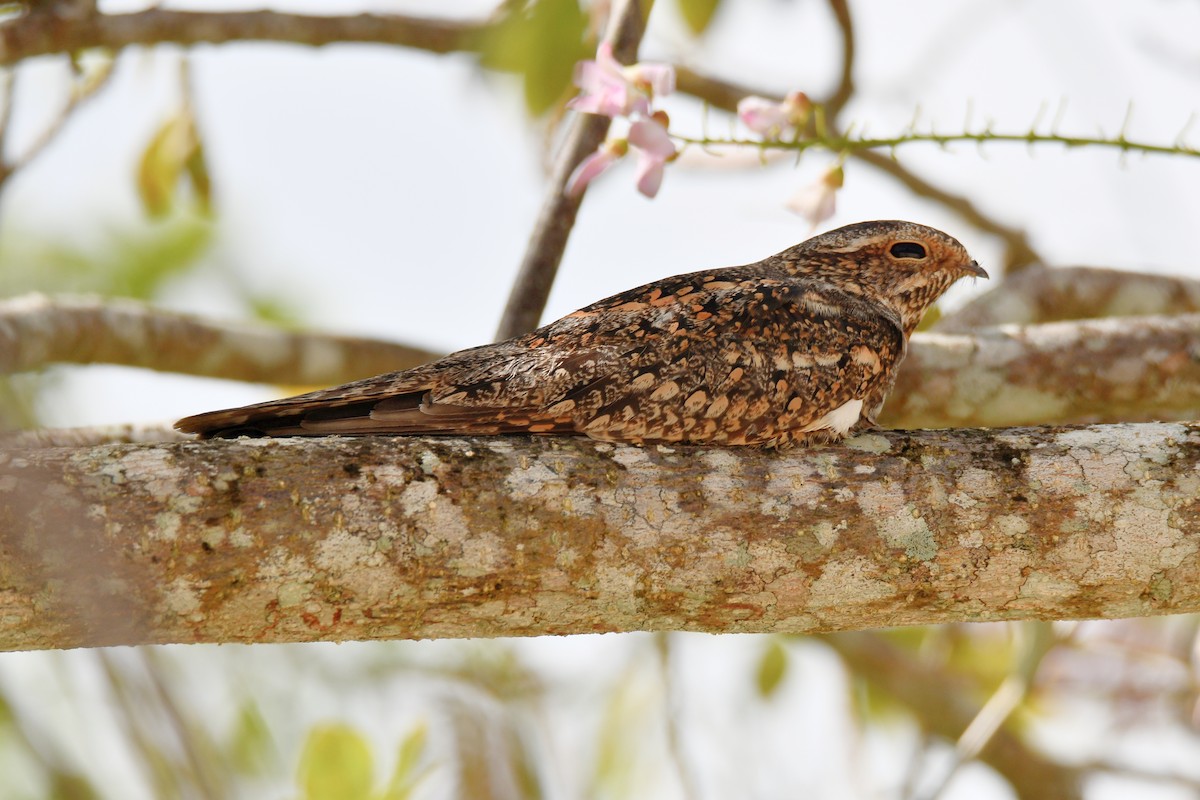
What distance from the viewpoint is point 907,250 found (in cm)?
389

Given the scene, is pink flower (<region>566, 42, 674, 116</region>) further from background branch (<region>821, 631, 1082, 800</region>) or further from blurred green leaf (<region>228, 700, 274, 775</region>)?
background branch (<region>821, 631, 1082, 800</region>)

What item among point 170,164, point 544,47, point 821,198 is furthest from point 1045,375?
point 170,164

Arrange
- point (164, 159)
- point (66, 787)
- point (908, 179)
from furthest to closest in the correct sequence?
point (908, 179) < point (164, 159) < point (66, 787)

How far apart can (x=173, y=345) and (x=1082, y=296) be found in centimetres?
396

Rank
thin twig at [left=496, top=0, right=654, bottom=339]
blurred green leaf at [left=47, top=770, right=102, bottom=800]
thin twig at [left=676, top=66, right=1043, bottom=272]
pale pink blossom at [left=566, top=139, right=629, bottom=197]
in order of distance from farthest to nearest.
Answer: thin twig at [left=676, top=66, right=1043, bottom=272], thin twig at [left=496, top=0, right=654, bottom=339], pale pink blossom at [left=566, top=139, right=629, bottom=197], blurred green leaf at [left=47, top=770, right=102, bottom=800]

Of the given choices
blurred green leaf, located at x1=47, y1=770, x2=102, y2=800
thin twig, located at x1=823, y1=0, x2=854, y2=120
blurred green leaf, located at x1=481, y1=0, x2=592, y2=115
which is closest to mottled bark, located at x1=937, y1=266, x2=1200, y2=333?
thin twig, located at x1=823, y1=0, x2=854, y2=120

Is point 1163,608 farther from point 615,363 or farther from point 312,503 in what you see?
point 312,503

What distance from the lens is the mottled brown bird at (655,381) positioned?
9.68 ft

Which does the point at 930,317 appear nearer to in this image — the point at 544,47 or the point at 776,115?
the point at 776,115

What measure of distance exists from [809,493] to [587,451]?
514mm

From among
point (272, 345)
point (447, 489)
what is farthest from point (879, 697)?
point (447, 489)

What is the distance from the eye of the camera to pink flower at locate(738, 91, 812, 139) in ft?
11.2

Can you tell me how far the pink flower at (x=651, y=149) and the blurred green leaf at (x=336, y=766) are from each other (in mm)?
1698

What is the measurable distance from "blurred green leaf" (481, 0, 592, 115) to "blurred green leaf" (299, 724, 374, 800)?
1.85 metres
